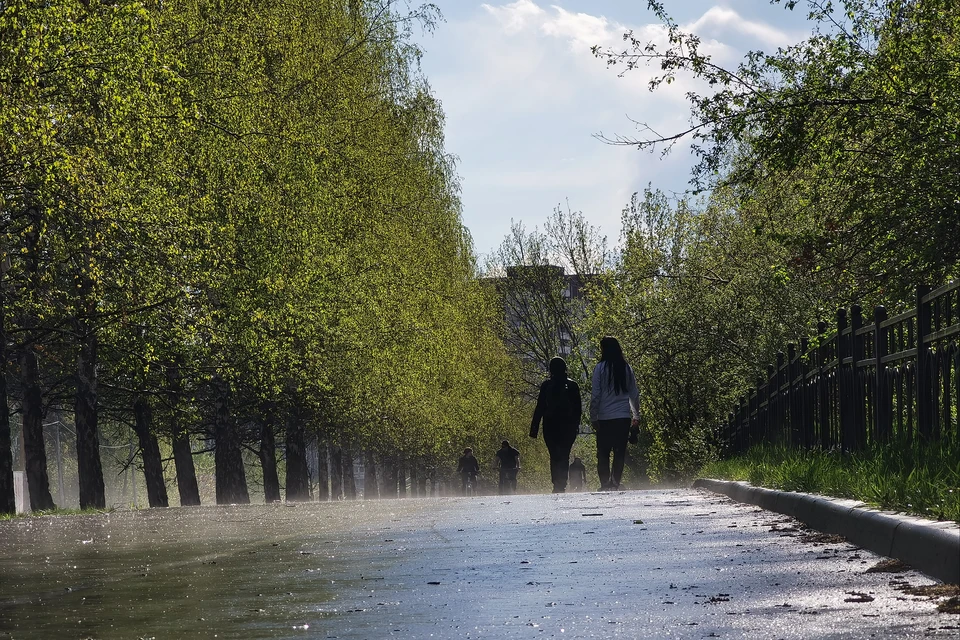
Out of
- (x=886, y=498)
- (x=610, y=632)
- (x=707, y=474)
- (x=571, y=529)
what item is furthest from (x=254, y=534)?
(x=707, y=474)

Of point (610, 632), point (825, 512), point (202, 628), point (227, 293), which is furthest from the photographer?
point (227, 293)

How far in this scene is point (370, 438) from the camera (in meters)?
43.9

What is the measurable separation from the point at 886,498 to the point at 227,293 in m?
17.9

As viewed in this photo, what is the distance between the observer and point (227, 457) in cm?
3297

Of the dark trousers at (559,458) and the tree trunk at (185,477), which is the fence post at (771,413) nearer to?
the dark trousers at (559,458)

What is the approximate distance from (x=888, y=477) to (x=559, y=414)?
13.2m

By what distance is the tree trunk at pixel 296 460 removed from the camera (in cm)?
3666

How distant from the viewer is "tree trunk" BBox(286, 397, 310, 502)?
36.7 m

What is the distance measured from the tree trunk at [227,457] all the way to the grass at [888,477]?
18.6 meters

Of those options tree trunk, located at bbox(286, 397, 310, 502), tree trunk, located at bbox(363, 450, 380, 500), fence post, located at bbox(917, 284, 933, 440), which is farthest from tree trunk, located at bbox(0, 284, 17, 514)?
tree trunk, located at bbox(363, 450, 380, 500)

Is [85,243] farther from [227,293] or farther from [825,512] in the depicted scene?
[825,512]

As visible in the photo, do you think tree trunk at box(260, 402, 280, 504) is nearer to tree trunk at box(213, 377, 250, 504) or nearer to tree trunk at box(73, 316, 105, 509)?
tree trunk at box(213, 377, 250, 504)

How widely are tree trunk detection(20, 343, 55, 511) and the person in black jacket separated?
8.83m

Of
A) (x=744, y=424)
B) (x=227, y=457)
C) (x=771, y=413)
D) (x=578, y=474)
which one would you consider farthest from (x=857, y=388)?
(x=578, y=474)
